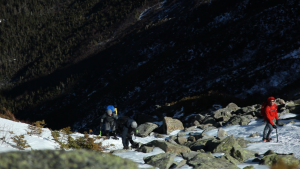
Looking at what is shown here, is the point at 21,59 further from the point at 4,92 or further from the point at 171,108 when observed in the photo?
the point at 171,108

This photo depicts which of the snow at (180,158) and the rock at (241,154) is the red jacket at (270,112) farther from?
the rock at (241,154)

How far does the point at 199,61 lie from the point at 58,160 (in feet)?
121

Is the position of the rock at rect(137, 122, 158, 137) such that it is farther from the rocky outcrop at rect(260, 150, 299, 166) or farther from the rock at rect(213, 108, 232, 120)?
the rocky outcrop at rect(260, 150, 299, 166)

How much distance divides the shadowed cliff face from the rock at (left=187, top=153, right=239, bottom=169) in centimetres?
1786

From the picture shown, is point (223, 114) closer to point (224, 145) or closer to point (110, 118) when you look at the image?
point (224, 145)

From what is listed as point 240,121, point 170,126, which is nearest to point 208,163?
point 240,121

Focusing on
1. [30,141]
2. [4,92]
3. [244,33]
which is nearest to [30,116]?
[4,92]

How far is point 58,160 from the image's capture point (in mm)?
2832

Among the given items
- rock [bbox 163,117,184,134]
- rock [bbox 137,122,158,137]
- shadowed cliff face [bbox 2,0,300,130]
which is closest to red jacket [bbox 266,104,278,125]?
rock [bbox 163,117,184,134]

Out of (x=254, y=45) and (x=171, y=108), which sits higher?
(x=254, y=45)

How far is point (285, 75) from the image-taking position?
2198 centimetres

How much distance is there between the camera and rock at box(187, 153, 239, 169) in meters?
6.04

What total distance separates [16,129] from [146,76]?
36.9m

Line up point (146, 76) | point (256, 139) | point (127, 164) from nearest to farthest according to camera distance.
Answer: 1. point (127, 164)
2. point (256, 139)
3. point (146, 76)
